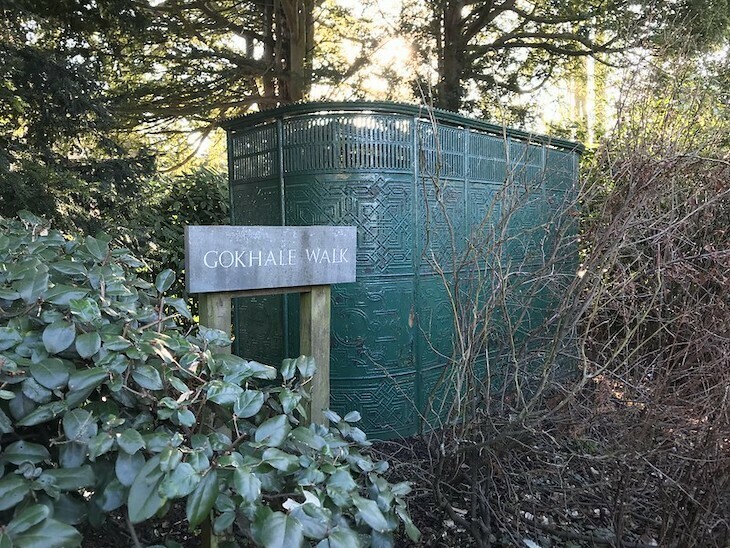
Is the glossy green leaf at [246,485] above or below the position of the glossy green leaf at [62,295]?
below

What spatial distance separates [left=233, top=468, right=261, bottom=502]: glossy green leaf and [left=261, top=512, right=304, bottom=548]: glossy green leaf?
0.21 ft

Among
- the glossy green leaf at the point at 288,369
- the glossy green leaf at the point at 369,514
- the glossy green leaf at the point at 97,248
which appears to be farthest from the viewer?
the glossy green leaf at the point at 97,248

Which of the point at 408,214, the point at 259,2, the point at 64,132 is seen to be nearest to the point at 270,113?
the point at 408,214

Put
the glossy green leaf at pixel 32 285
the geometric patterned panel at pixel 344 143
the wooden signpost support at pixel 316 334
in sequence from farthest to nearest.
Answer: the geometric patterned panel at pixel 344 143, the wooden signpost support at pixel 316 334, the glossy green leaf at pixel 32 285

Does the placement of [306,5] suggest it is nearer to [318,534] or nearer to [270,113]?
[270,113]

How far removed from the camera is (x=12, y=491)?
121 cm

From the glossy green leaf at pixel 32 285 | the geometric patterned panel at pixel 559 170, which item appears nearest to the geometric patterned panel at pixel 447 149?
the geometric patterned panel at pixel 559 170

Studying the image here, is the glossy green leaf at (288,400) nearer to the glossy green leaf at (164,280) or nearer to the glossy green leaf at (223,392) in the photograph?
the glossy green leaf at (223,392)

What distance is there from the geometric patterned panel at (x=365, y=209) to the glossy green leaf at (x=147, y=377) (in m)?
2.81

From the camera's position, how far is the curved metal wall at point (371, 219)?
4227 millimetres

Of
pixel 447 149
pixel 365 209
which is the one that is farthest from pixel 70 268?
pixel 447 149

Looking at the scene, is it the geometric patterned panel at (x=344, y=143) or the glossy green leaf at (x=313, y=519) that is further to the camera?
the geometric patterned panel at (x=344, y=143)

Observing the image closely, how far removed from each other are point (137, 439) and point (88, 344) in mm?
300

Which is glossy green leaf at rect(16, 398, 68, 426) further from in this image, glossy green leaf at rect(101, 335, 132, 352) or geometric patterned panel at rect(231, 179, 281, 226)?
geometric patterned panel at rect(231, 179, 281, 226)
